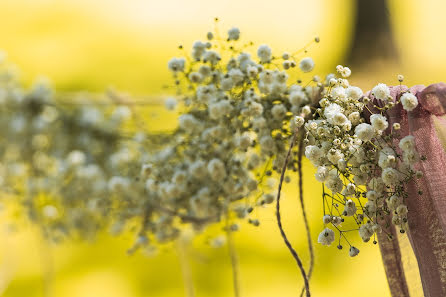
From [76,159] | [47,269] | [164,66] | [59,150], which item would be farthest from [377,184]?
[164,66]

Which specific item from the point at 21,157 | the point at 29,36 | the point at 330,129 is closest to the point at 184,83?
the point at 330,129

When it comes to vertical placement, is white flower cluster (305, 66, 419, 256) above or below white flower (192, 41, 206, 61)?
below

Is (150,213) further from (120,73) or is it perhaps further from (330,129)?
(120,73)

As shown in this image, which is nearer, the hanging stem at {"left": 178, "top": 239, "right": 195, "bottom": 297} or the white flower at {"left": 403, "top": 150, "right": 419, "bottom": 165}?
the white flower at {"left": 403, "top": 150, "right": 419, "bottom": 165}

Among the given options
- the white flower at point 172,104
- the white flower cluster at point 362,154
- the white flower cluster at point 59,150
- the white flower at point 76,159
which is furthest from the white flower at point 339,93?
the white flower at point 76,159

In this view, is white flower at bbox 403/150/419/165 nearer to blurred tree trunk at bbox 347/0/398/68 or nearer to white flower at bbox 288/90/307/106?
white flower at bbox 288/90/307/106

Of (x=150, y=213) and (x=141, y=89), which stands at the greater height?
(x=141, y=89)

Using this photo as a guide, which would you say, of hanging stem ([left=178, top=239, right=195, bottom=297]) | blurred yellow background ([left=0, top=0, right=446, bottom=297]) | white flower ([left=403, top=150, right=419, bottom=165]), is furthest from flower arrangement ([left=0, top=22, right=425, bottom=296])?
blurred yellow background ([left=0, top=0, right=446, bottom=297])
